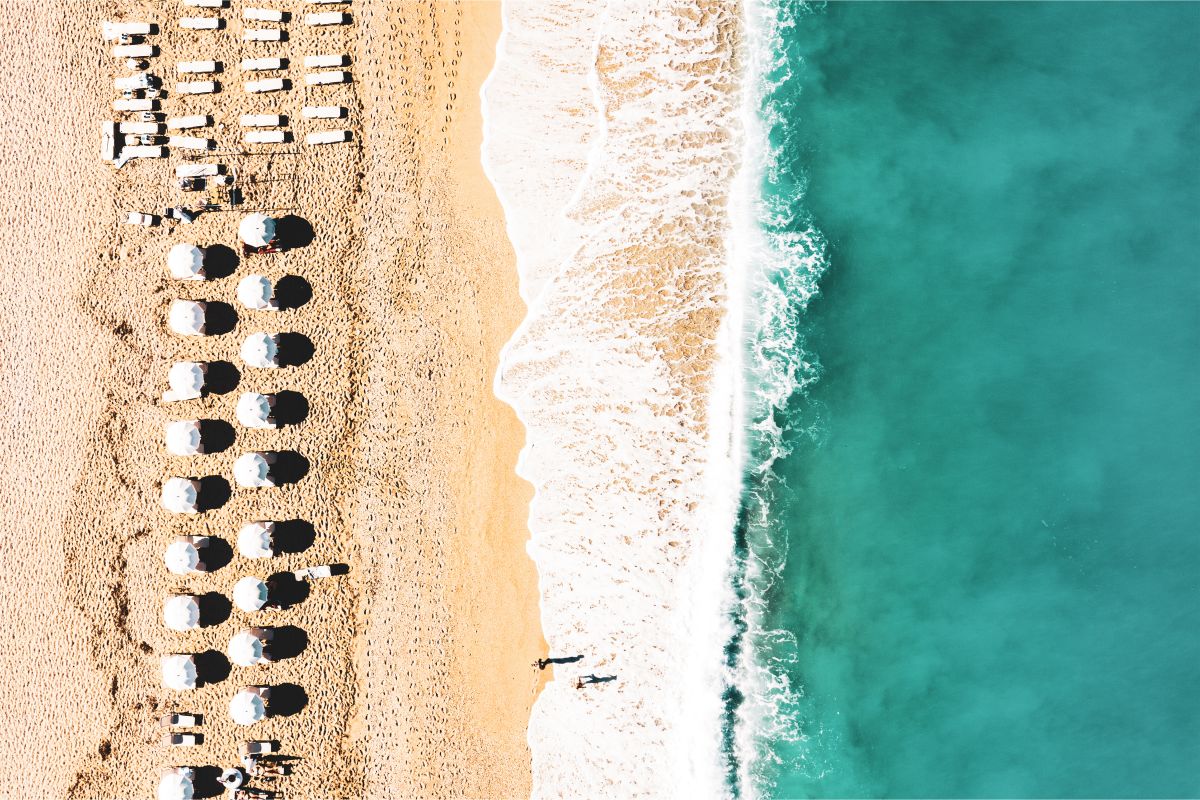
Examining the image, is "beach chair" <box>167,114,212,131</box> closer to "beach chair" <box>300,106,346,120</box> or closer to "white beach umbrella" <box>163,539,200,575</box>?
"beach chair" <box>300,106,346,120</box>

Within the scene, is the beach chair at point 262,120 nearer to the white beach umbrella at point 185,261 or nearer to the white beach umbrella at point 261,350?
the white beach umbrella at point 185,261

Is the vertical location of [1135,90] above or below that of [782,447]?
above

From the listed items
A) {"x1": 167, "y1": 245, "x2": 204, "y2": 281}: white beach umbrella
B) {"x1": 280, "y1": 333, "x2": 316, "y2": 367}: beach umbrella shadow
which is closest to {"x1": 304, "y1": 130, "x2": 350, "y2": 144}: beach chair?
{"x1": 167, "y1": 245, "x2": 204, "y2": 281}: white beach umbrella

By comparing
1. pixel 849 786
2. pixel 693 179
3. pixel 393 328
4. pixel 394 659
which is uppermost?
pixel 693 179

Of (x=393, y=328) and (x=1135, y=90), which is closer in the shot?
(x=393, y=328)

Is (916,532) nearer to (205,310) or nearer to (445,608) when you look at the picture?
(445,608)

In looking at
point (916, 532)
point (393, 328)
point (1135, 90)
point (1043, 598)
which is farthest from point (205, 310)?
point (1135, 90)
